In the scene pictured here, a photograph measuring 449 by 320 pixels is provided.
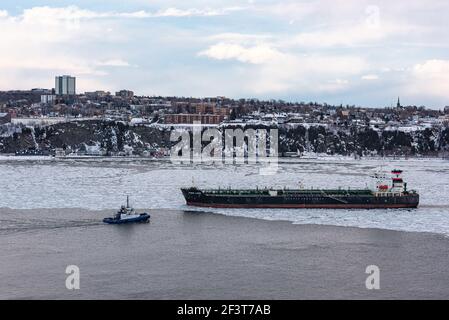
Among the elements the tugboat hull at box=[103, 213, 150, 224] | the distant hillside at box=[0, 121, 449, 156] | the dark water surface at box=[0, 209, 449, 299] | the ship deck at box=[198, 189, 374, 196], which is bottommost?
the dark water surface at box=[0, 209, 449, 299]

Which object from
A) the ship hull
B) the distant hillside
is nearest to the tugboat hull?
the ship hull

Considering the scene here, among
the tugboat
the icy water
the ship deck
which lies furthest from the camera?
the ship deck

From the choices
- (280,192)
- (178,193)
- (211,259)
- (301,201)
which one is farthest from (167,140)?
(211,259)

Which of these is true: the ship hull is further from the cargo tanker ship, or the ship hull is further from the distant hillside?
the distant hillside

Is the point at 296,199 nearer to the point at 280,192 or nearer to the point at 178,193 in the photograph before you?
the point at 280,192

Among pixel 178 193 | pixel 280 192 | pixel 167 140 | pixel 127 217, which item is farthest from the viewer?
pixel 167 140
